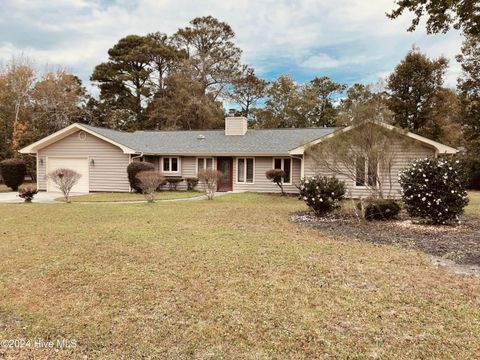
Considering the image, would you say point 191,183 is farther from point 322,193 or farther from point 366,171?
point 366,171

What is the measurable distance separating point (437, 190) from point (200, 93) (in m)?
27.7

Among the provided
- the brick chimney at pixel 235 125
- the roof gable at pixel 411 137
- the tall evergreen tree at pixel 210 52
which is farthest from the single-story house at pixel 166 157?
the tall evergreen tree at pixel 210 52

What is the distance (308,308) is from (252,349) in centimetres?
101

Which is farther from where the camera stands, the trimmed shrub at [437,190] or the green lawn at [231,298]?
the trimmed shrub at [437,190]

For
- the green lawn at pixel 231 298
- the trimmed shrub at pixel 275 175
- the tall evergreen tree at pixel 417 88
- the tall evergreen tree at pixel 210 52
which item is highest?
the tall evergreen tree at pixel 210 52

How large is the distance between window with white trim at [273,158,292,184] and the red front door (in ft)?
8.51

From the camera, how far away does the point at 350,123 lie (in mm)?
9977

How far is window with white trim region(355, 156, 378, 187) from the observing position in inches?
397

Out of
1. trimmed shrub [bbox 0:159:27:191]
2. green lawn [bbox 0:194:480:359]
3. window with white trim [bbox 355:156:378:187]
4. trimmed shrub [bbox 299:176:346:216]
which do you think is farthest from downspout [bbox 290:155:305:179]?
trimmed shrub [bbox 0:159:27:191]

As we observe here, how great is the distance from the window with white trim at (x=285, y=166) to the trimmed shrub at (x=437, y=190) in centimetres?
937

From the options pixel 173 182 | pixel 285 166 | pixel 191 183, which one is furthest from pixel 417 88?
pixel 173 182

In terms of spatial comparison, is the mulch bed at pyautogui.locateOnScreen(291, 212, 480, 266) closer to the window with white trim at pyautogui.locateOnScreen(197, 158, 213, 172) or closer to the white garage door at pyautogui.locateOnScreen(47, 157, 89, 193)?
the window with white trim at pyautogui.locateOnScreen(197, 158, 213, 172)

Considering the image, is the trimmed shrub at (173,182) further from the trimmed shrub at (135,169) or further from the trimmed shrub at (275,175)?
the trimmed shrub at (275,175)

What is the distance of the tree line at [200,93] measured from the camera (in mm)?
28172
